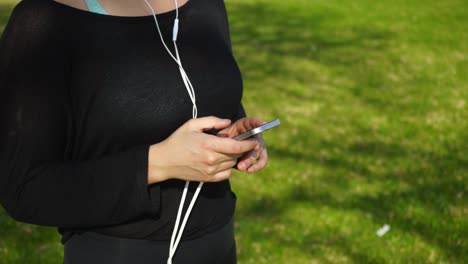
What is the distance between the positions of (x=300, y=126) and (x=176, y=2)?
413cm

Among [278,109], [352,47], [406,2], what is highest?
[278,109]

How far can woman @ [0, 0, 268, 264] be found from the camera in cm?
120

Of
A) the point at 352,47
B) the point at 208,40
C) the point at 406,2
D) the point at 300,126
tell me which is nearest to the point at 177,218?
the point at 208,40

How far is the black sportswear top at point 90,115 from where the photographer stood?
3.93 feet

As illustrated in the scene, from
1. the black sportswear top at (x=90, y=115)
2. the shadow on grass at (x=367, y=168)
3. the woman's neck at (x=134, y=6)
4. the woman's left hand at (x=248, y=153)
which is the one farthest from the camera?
the shadow on grass at (x=367, y=168)

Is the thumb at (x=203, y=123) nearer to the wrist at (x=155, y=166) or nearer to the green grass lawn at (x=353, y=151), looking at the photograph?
the wrist at (x=155, y=166)

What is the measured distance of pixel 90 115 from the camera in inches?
50.6

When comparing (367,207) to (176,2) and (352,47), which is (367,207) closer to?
(176,2)

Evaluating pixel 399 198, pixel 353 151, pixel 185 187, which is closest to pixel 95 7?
pixel 185 187

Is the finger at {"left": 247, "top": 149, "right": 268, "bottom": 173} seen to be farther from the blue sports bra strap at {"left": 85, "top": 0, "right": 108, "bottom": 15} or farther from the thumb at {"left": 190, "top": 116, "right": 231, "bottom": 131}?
the blue sports bra strap at {"left": 85, "top": 0, "right": 108, "bottom": 15}

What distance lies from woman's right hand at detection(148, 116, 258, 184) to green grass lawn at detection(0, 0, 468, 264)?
2.42 meters

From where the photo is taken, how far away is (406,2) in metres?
11.6

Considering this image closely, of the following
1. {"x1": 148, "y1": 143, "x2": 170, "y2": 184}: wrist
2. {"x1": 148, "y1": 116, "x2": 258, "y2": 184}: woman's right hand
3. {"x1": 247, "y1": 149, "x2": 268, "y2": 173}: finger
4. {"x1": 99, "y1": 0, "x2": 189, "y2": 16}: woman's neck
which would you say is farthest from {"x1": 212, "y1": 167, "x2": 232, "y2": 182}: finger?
{"x1": 99, "y1": 0, "x2": 189, "y2": 16}: woman's neck

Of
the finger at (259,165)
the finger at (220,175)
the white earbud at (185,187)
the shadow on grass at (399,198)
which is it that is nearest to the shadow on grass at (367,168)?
the shadow on grass at (399,198)
